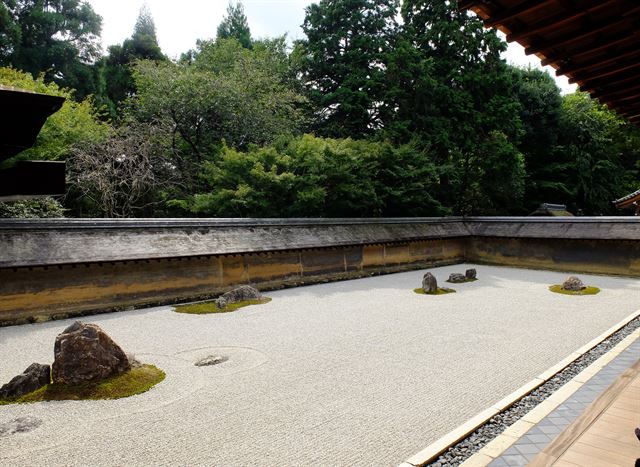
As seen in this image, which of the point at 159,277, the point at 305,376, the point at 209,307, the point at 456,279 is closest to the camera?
the point at 305,376

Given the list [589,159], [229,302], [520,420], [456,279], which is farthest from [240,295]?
[589,159]

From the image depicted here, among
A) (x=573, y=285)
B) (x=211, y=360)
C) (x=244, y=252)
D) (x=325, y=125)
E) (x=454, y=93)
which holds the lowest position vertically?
(x=573, y=285)

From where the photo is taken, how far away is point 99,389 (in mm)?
4969

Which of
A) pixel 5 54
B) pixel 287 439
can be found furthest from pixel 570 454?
pixel 5 54

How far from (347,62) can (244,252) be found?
17.2 m

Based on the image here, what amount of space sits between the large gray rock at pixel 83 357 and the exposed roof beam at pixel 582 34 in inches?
232

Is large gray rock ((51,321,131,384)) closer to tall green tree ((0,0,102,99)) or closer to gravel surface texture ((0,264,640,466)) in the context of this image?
gravel surface texture ((0,264,640,466))

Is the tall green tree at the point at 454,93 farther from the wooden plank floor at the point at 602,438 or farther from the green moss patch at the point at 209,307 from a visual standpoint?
the wooden plank floor at the point at 602,438

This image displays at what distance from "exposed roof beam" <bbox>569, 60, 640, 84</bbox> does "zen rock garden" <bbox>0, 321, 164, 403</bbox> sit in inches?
239

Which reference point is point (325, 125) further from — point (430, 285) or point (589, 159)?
point (589, 159)

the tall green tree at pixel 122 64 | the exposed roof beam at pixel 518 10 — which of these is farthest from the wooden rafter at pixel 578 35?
the tall green tree at pixel 122 64

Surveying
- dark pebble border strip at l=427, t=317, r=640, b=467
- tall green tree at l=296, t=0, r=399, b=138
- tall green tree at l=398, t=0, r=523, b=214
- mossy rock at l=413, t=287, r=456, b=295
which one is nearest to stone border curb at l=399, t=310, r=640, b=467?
dark pebble border strip at l=427, t=317, r=640, b=467

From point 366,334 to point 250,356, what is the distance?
2.30 meters

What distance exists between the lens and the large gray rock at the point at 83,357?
201 inches
